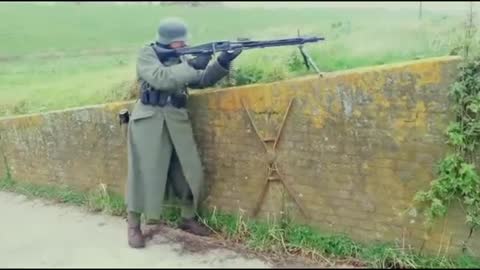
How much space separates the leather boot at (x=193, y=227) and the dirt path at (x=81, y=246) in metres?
0.20

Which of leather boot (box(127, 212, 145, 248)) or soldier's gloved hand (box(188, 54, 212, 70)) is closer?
leather boot (box(127, 212, 145, 248))

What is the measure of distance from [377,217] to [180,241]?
1.63 m

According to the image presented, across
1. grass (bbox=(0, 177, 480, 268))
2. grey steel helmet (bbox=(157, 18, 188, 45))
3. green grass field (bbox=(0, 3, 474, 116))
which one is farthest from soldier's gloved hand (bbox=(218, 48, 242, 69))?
grass (bbox=(0, 177, 480, 268))

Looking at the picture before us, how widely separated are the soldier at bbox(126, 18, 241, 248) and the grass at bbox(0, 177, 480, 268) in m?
0.52

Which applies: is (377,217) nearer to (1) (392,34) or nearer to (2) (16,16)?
(1) (392,34)

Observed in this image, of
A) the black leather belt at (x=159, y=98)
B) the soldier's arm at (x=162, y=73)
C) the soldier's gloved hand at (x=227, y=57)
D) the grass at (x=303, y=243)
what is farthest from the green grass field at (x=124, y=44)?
the grass at (x=303, y=243)

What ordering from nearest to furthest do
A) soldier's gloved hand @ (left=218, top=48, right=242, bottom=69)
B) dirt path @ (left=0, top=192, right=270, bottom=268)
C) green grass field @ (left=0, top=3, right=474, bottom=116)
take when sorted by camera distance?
dirt path @ (left=0, top=192, right=270, bottom=268)
soldier's gloved hand @ (left=218, top=48, right=242, bottom=69)
green grass field @ (left=0, top=3, right=474, bottom=116)

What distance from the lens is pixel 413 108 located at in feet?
17.6

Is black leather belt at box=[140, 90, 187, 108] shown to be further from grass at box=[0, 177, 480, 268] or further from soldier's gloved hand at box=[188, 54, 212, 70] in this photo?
grass at box=[0, 177, 480, 268]

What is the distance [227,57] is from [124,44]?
383 inches

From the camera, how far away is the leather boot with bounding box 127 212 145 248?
568cm

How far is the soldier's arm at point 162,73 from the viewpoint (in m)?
5.62

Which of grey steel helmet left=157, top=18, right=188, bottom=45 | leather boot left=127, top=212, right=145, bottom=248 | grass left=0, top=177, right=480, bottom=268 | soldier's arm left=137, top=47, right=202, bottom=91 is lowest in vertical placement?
grass left=0, top=177, right=480, bottom=268

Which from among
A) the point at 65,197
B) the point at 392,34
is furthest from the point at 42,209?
the point at 392,34
